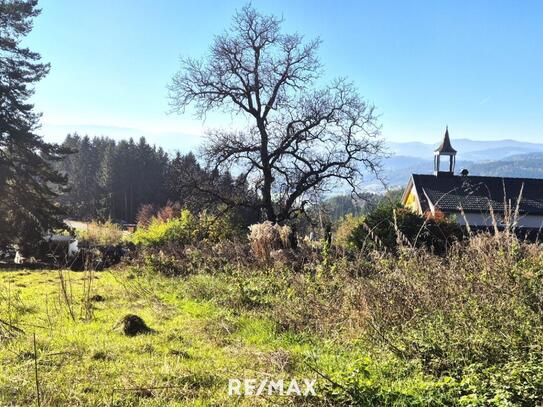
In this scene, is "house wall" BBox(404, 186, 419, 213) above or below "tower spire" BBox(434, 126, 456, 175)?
below

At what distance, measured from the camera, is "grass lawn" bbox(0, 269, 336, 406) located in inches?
122

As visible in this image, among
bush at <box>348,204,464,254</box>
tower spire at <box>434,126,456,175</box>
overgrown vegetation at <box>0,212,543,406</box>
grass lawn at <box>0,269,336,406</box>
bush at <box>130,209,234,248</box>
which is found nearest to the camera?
overgrown vegetation at <box>0,212,543,406</box>

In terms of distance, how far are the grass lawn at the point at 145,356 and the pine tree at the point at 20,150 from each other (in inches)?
649

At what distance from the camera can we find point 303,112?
19.0 m

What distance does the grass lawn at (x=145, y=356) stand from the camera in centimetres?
310

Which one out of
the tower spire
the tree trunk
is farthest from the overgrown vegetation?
the tower spire

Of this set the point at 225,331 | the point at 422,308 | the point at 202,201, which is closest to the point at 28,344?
the point at 225,331

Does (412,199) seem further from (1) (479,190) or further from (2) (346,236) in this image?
(2) (346,236)

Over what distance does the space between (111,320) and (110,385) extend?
2441 mm

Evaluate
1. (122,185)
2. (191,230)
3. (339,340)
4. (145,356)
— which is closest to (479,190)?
(191,230)

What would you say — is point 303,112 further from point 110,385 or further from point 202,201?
point 110,385

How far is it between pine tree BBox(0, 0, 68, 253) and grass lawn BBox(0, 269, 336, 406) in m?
16.5

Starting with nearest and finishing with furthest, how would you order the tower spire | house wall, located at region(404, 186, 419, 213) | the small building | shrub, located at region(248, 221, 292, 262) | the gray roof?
shrub, located at region(248, 221, 292, 262), the small building, the gray roof, house wall, located at region(404, 186, 419, 213), the tower spire

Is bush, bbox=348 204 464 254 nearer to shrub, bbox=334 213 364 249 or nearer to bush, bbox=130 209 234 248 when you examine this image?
shrub, bbox=334 213 364 249
